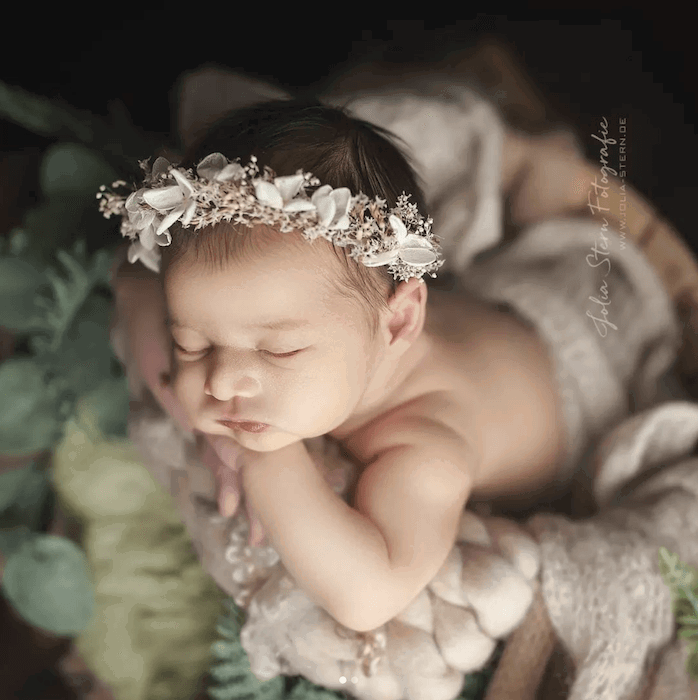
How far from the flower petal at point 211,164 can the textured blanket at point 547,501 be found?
27cm

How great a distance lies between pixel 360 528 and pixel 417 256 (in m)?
0.24

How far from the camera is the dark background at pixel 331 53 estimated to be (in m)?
1.04

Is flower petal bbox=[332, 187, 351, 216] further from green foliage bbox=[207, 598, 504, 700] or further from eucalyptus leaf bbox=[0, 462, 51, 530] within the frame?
eucalyptus leaf bbox=[0, 462, 51, 530]

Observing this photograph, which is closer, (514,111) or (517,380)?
(517,380)

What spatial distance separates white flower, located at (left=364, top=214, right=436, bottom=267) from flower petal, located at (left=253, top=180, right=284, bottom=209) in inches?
3.6

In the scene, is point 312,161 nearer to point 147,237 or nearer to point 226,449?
point 147,237

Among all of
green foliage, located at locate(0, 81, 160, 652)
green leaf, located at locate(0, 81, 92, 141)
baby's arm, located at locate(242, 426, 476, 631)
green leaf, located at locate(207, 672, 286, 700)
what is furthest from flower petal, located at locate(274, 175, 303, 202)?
green leaf, located at locate(0, 81, 92, 141)

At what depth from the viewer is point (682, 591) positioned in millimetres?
698

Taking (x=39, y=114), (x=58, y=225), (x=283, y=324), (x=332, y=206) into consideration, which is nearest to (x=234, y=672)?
(x=283, y=324)

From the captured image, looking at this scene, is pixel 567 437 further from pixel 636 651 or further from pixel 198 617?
pixel 198 617

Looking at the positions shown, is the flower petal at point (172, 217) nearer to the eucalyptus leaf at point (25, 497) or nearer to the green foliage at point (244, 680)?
the green foliage at point (244, 680)

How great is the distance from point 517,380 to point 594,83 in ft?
1.70

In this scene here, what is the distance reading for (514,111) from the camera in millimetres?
1096

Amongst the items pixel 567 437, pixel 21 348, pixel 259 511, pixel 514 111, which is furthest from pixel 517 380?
pixel 21 348
